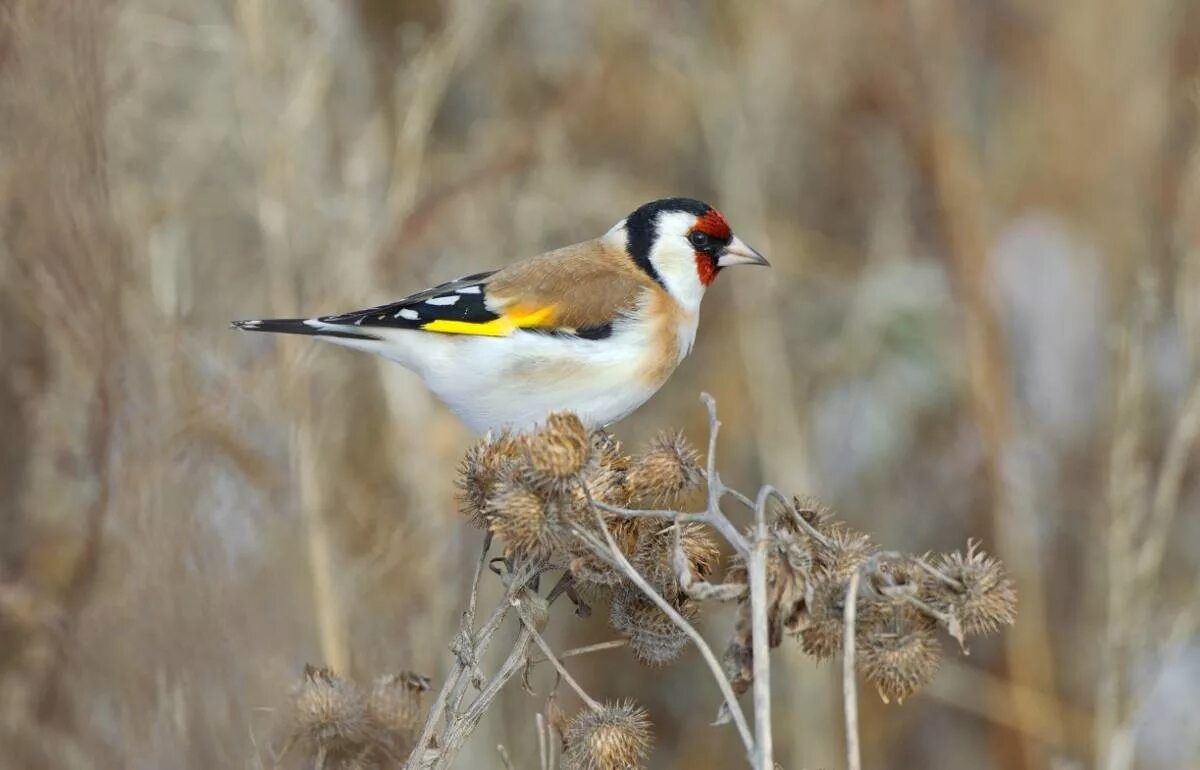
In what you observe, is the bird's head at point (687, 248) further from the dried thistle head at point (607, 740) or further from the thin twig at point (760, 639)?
the thin twig at point (760, 639)

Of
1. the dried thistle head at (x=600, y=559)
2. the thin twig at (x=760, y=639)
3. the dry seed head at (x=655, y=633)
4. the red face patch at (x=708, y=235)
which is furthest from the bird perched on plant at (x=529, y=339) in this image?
the thin twig at (x=760, y=639)

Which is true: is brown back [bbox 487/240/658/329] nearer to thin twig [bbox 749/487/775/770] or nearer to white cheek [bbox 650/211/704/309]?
white cheek [bbox 650/211/704/309]

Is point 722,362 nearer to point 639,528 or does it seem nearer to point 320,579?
point 320,579

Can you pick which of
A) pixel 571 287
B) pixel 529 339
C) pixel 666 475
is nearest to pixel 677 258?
pixel 571 287

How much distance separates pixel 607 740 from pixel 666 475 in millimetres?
495

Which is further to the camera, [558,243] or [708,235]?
[558,243]

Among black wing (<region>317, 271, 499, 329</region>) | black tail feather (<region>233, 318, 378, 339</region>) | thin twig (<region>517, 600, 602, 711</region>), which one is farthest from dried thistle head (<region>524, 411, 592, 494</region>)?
black wing (<region>317, 271, 499, 329</region>)

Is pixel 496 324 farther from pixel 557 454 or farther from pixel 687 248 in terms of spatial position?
pixel 557 454

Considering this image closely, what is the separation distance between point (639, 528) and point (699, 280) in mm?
1822

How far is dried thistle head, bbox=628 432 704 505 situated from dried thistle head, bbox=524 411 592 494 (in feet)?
0.52

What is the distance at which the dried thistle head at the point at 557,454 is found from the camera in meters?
2.20

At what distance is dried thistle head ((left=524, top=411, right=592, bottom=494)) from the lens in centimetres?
220

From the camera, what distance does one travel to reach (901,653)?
2.08 meters

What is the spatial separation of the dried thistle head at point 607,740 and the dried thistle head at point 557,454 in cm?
40
